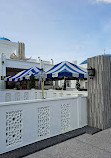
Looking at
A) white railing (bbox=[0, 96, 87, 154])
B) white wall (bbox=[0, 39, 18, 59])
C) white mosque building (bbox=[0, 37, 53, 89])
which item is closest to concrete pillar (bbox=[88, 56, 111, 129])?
white railing (bbox=[0, 96, 87, 154])

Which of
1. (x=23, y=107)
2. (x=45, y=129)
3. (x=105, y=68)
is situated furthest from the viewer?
(x=105, y=68)

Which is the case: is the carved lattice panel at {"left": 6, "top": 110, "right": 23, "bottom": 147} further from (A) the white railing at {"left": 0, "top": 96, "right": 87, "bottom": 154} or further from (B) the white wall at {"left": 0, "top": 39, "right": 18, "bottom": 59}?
(B) the white wall at {"left": 0, "top": 39, "right": 18, "bottom": 59}

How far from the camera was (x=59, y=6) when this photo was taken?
26.1 feet

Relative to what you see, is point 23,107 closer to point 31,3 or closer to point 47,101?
point 47,101

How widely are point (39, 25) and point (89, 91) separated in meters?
8.39

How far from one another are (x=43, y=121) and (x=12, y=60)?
11219 mm

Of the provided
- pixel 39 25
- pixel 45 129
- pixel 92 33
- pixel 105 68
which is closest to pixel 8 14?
pixel 39 25

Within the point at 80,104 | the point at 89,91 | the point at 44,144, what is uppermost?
the point at 89,91

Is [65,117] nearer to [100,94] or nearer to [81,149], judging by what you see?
[81,149]

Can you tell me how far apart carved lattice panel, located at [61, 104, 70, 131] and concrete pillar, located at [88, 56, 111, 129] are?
3.00ft

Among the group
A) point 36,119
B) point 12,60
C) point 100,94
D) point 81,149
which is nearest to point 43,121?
point 36,119

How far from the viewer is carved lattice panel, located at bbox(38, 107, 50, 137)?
121 inches

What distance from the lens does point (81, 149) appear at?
2.62 m

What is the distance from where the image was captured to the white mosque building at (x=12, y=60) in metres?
12.1
